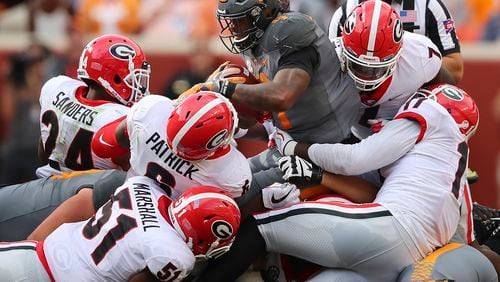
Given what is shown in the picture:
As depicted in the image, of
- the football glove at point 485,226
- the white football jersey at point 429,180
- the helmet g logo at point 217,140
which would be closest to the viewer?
the helmet g logo at point 217,140

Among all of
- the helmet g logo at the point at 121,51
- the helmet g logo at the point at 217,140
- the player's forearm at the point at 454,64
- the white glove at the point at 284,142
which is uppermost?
the helmet g logo at the point at 217,140

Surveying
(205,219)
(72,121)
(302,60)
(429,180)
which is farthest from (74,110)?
(429,180)

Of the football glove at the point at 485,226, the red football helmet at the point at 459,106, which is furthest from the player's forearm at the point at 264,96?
the football glove at the point at 485,226

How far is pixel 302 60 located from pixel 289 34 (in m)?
0.15

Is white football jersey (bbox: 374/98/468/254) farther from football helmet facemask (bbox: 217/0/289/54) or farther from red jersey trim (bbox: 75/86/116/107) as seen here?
red jersey trim (bbox: 75/86/116/107)

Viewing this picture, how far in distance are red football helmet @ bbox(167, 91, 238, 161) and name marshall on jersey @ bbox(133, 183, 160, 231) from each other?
0.84ft

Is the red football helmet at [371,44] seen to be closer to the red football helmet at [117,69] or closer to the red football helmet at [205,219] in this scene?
the red football helmet at [205,219]

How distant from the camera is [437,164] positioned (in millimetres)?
5723

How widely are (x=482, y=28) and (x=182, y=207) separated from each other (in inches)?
298

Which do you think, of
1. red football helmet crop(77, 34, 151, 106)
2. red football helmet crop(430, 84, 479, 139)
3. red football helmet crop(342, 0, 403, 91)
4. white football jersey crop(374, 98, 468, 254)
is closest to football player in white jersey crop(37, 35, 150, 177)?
red football helmet crop(77, 34, 151, 106)

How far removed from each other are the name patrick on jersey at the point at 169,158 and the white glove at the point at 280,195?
441mm

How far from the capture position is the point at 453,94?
589cm

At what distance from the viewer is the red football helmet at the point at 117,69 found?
6.38 meters

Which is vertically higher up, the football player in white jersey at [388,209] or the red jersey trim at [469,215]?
the football player in white jersey at [388,209]
